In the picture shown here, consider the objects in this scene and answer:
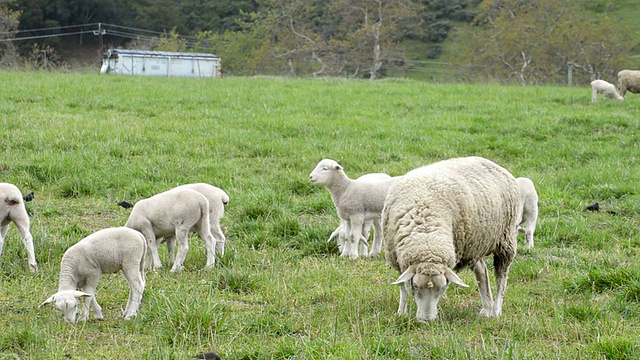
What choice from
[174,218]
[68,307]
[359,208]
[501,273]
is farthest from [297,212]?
[68,307]

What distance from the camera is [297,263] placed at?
23.4ft

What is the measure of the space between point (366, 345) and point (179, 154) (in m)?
→ 7.88

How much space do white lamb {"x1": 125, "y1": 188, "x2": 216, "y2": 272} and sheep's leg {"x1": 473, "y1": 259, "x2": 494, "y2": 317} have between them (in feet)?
7.86

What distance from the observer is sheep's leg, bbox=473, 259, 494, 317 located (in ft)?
18.6

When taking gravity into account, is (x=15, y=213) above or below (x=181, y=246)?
above

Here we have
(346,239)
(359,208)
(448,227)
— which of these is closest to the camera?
(448,227)

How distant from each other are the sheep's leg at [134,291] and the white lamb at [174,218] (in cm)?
113

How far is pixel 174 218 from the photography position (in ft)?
21.7

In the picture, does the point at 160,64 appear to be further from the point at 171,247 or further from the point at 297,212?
the point at 171,247

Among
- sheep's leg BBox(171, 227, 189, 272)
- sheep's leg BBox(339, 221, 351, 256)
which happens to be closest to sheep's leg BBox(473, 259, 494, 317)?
sheep's leg BBox(339, 221, 351, 256)

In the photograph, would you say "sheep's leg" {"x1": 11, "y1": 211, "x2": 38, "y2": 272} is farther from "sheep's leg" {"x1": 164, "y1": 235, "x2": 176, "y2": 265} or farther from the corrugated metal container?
the corrugated metal container

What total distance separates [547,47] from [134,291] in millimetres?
42320

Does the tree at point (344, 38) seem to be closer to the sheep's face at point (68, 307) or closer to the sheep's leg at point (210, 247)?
the sheep's leg at point (210, 247)

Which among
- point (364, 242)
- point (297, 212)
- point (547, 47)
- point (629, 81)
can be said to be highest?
point (547, 47)
